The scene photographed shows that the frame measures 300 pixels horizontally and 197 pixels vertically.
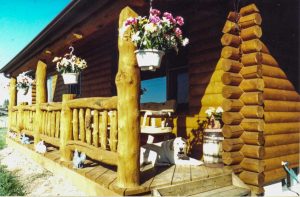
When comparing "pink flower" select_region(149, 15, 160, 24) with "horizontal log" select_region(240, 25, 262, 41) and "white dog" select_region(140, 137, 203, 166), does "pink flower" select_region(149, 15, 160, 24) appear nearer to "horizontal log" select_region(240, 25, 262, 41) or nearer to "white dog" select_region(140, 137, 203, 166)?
"horizontal log" select_region(240, 25, 262, 41)

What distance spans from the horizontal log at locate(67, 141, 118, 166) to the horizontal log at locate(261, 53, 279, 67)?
120 inches

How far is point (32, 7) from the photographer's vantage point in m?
25.5

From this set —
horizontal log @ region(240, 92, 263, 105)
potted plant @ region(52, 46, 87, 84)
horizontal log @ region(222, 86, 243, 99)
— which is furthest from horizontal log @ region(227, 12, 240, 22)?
potted plant @ region(52, 46, 87, 84)

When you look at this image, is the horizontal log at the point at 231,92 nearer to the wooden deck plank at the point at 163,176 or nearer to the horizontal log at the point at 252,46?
the horizontal log at the point at 252,46

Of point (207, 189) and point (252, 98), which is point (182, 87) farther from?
point (207, 189)

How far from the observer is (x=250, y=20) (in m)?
4.68

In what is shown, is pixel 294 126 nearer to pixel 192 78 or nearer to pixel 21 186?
pixel 192 78

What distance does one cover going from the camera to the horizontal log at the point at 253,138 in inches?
178

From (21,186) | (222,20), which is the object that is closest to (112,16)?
(222,20)

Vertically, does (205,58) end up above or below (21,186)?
above

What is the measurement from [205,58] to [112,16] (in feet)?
6.96

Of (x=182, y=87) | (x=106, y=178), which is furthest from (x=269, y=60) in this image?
(x=106, y=178)

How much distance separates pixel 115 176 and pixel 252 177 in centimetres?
208

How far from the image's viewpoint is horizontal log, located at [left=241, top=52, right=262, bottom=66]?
463cm
